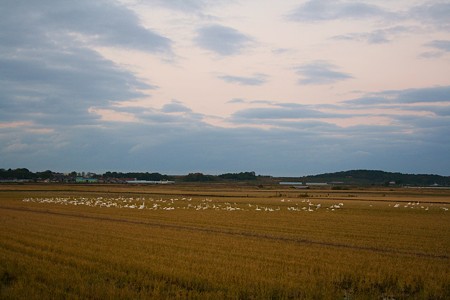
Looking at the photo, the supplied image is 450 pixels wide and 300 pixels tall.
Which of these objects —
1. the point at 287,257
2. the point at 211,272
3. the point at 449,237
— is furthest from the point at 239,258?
the point at 449,237

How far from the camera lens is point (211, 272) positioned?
43.4 feet

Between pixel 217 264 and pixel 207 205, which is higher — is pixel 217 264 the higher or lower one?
the higher one

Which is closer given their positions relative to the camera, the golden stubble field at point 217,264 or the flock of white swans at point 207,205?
the golden stubble field at point 217,264

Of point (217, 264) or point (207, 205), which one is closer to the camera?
point (217, 264)

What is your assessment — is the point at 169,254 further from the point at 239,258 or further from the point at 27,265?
the point at 27,265

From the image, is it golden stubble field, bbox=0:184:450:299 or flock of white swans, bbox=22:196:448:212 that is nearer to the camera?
golden stubble field, bbox=0:184:450:299

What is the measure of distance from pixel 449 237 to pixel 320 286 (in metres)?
14.3

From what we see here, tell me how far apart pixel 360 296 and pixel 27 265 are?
947 cm

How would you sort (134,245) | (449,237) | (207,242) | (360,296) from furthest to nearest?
(449,237), (207,242), (134,245), (360,296)

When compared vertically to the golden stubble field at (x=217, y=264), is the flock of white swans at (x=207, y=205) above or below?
below

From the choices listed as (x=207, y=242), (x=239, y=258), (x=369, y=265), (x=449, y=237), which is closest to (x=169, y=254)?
(x=239, y=258)

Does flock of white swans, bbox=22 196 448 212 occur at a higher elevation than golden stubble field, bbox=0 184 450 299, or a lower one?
lower

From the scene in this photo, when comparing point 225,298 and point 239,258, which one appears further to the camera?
point 239,258

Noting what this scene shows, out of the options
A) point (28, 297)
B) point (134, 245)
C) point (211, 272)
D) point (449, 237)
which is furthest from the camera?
point (449, 237)
